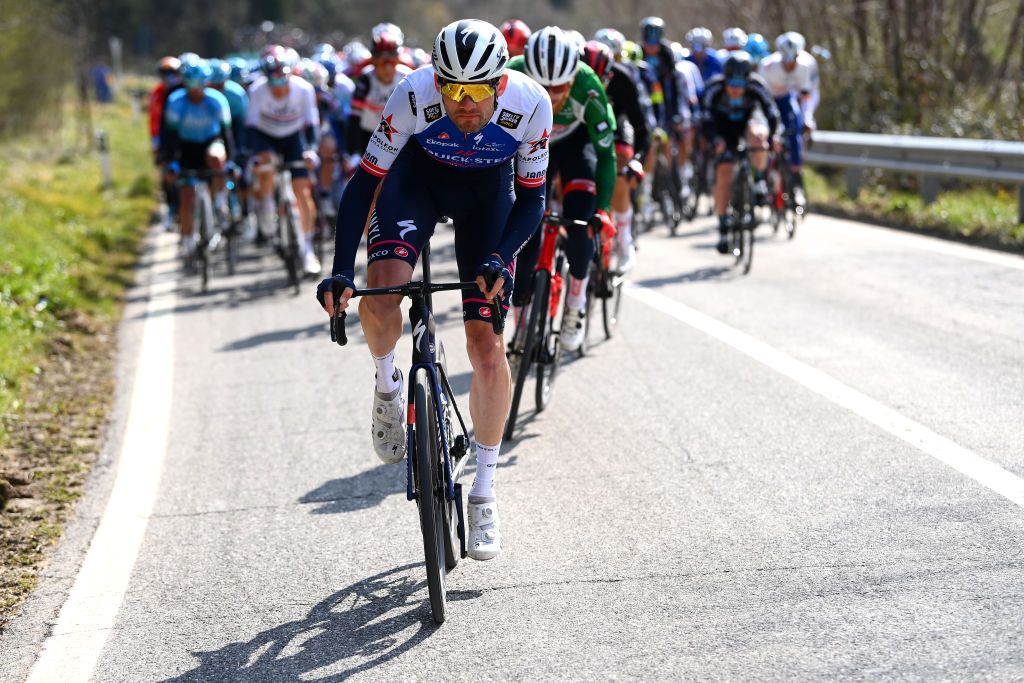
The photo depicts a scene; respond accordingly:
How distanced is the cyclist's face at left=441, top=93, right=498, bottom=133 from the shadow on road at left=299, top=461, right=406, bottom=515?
1.85m

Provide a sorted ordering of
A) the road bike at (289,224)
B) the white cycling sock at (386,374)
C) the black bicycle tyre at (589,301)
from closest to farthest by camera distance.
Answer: the white cycling sock at (386,374), the black bicycle tyre at (589,301), the road bike at (289,224)

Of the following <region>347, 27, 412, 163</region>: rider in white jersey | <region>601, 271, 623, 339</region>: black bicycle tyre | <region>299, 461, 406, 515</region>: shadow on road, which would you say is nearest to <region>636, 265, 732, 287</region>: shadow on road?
<region>601, 271, 623, 339</region>: black bicycle tyre

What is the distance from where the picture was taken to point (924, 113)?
67.5 ft

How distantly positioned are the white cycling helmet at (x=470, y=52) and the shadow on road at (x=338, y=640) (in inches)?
73.2

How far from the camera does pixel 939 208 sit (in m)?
16.0

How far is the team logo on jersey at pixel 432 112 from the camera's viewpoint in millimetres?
5418

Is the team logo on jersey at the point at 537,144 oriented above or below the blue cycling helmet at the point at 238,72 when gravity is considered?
below

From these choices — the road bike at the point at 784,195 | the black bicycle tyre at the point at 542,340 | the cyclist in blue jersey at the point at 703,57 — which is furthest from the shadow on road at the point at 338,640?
the cyclist in blue jersey at the point at 703,57

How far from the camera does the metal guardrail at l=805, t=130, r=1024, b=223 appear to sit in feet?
47.2

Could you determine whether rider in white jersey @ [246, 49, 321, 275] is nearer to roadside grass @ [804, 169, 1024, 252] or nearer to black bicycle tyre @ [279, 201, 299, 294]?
black bicycle tyre @ [279, 201, 299, 294]

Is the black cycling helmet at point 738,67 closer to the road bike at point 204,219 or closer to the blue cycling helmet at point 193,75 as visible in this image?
the road bike at point 204,219

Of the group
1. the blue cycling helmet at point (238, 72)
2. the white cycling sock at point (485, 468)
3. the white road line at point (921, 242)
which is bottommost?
the white road line at point (921, 242)

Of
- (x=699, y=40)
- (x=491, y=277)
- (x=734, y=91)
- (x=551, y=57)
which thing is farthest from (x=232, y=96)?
(x=491, y=277)

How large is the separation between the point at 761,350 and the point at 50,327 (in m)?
5.66
